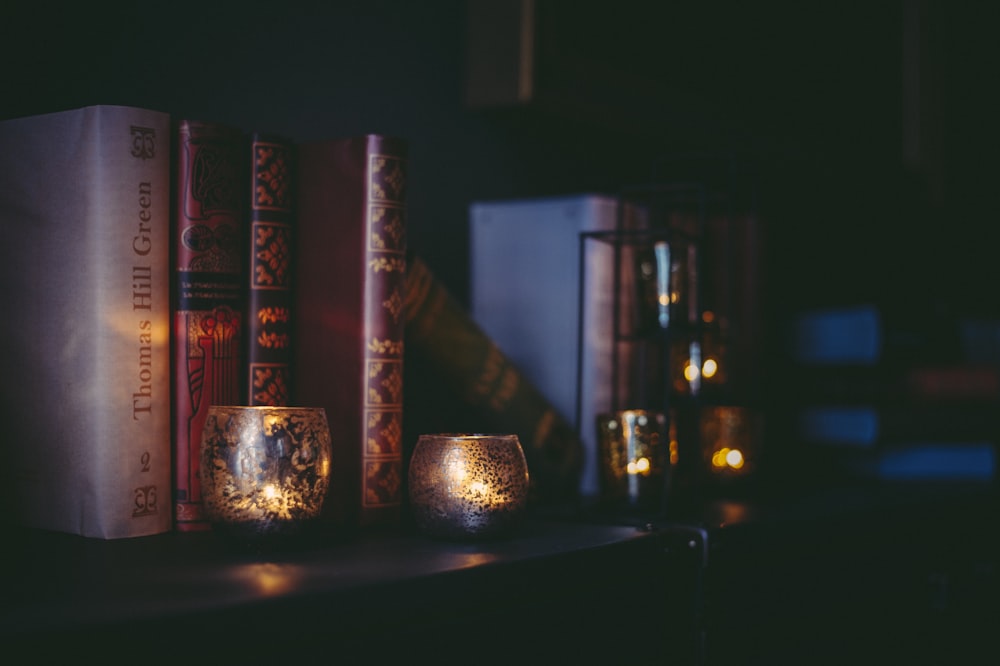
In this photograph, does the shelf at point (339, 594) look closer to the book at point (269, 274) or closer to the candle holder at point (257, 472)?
the candle holder at point (257, 472)

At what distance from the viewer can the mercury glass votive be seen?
70cm

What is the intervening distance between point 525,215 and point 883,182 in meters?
1.10

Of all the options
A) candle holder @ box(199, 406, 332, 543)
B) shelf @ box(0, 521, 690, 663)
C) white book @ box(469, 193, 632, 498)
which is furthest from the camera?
white book @ box(469, 193, 632, 498)

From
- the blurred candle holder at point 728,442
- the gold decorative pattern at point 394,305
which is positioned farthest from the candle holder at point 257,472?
the blurred candle holder at point 728,442

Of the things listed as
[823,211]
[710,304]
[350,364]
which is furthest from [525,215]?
[823,211]

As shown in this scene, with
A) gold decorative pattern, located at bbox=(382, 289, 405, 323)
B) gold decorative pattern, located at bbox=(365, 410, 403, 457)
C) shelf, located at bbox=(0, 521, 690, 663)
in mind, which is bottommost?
shelf, located at bbox=(0, 521, 690, 663)

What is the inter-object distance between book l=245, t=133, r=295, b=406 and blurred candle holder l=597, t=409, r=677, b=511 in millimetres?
297

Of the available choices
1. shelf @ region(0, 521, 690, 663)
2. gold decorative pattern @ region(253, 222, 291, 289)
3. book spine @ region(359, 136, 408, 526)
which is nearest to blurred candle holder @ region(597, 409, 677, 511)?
shelf @ region(0, 521, 690, 663)

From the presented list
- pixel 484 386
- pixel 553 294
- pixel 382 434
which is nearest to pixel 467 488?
pixel 382 434

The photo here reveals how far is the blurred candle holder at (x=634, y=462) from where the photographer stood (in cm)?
92

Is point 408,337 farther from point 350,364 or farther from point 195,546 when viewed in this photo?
point 195,546

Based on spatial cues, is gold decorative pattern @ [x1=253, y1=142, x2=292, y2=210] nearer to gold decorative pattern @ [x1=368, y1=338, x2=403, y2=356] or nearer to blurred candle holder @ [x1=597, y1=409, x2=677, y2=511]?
gold decorative pattern @ [x1=368, y1=338, x2=403, y2=356]

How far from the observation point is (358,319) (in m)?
0.77

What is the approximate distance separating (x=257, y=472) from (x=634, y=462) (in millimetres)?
385
